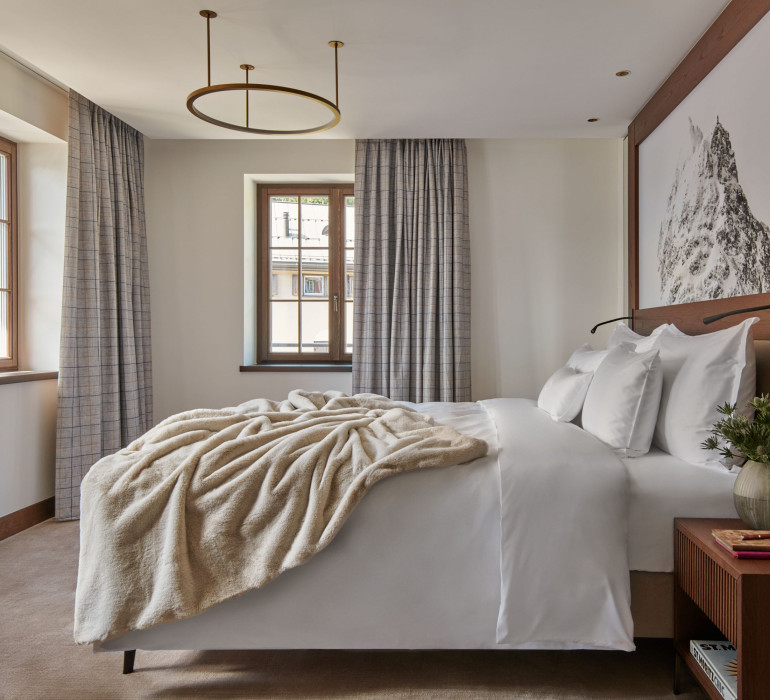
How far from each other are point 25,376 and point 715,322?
3585 mm

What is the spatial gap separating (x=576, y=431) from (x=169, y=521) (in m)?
1.41

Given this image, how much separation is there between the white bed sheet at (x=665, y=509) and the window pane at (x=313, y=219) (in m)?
3.58

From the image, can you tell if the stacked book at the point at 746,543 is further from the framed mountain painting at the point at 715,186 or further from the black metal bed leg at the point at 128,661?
the black metal bed leg at the point at 128,661

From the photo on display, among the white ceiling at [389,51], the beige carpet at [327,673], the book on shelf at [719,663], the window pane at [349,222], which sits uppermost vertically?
the white ceiling at [389,51]

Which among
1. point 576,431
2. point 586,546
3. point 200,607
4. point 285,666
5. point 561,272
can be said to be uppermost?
point 561,272

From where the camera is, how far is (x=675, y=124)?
318cm

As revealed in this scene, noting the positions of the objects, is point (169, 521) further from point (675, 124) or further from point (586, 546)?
point (675, 124)

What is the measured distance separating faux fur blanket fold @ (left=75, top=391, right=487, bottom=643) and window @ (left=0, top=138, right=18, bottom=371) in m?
2.43

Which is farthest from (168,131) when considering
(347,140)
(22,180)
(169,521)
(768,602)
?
(768,602)

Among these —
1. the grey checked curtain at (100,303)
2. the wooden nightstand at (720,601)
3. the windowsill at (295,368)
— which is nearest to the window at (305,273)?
the windowsill at (295,368)

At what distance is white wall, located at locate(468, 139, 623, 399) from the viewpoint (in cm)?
460

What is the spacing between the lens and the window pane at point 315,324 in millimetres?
5004

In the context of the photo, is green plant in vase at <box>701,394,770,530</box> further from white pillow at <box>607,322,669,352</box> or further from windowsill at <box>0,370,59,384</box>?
windowsill at <box>0,370,59,384</box>

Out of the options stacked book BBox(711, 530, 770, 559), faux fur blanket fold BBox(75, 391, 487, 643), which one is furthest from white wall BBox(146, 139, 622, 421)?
stacked book BBox(711, 530, 770, 559)
